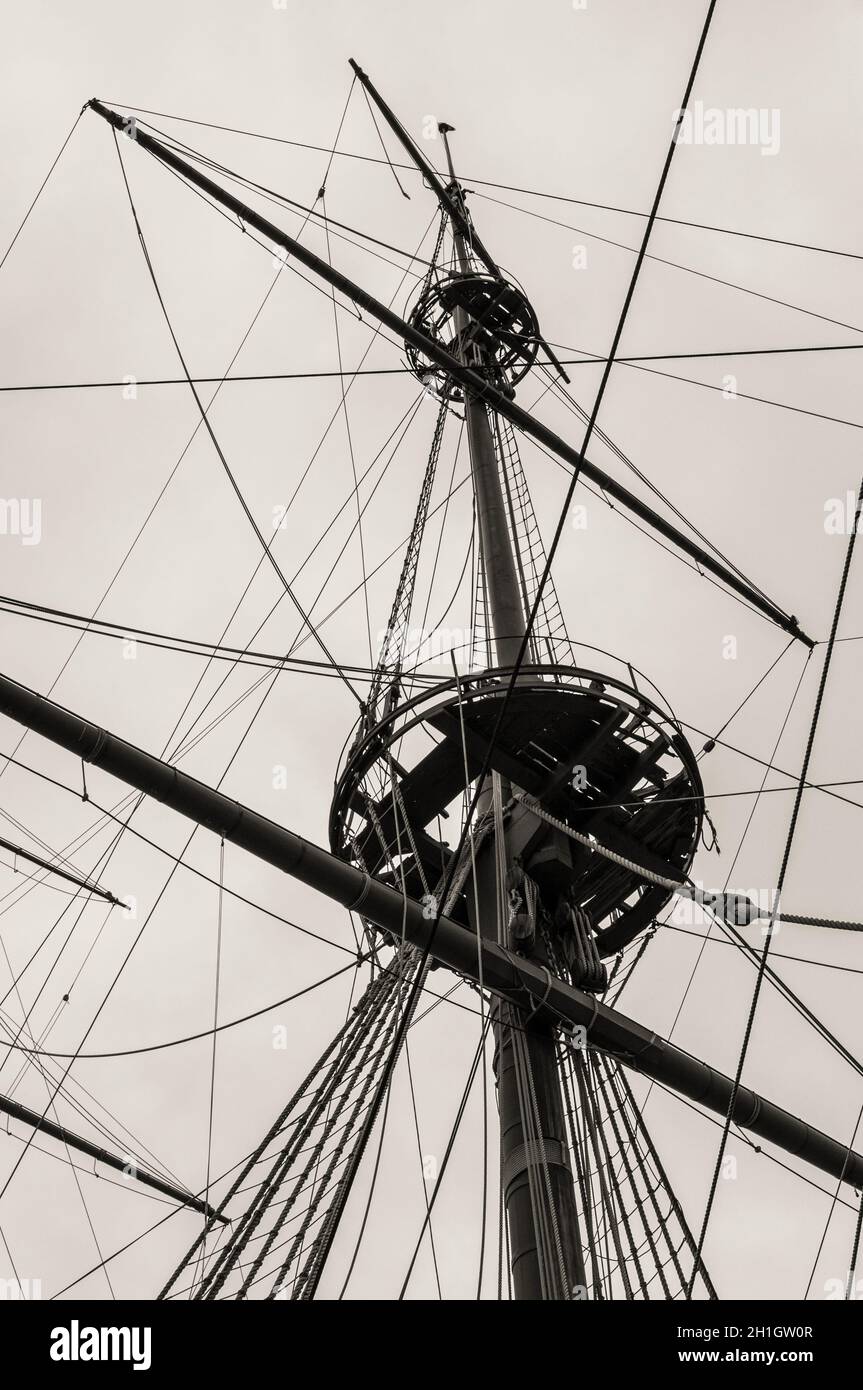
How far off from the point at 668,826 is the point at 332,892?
3217mm

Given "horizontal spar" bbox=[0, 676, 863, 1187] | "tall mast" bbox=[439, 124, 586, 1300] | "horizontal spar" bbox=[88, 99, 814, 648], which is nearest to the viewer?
"horizontal spar" bbox=[0, 676, 863, 1187]

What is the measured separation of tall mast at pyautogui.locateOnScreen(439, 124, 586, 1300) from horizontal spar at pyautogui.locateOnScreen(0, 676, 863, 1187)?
33cm

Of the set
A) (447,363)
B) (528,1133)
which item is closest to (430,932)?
(528,1133)

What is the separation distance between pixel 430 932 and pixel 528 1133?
1.55 meters

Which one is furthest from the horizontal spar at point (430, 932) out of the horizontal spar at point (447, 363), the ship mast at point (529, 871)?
the horizontal spar at point (447, 363)

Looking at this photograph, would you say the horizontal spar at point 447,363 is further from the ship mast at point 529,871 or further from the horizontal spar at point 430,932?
the horizontal spar at point 430,932

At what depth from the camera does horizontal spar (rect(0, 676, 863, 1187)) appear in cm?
762

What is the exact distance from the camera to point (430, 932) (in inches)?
330

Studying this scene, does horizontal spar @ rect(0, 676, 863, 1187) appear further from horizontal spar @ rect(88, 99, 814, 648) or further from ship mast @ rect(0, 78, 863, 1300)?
horizontal spar @ rect(88, 99, 814, 648)

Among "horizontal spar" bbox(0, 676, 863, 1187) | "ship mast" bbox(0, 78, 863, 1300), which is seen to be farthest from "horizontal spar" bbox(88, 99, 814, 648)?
"horizontal spar" bbox(0, 676, 863, 1187)

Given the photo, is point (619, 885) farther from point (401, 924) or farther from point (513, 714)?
point (401, 924)
